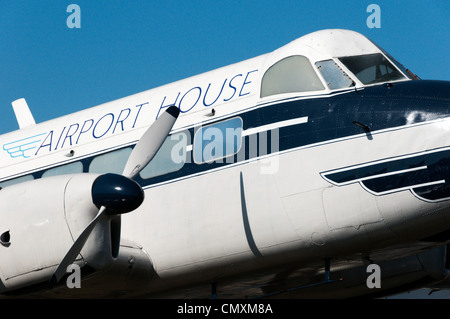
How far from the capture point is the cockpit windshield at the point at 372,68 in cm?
1085

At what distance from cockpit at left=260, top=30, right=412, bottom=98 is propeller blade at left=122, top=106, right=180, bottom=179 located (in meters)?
1.35

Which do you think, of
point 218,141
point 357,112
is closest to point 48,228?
point 218,141

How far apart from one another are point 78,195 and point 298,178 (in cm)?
287

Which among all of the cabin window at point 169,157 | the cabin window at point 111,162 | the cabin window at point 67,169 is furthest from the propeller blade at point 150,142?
the cabin window at point 67,169

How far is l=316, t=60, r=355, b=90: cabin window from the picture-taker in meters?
10.7

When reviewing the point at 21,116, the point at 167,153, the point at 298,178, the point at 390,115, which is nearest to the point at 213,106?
the point at 167,153

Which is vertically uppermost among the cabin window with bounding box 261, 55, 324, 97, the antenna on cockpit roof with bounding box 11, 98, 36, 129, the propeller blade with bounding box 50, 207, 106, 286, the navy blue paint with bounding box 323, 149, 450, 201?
the antenna on cockpit roof with bounding box 11, 98, 36, 129

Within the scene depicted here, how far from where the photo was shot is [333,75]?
427 inches

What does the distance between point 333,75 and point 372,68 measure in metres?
0.62

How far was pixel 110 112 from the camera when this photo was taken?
1271cm

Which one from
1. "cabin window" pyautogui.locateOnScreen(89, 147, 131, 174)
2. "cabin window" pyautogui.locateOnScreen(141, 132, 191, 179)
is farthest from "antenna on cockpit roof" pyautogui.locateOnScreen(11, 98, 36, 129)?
"cabin window" pyautogui.locateOnScreen(141, 132, 191, 179)

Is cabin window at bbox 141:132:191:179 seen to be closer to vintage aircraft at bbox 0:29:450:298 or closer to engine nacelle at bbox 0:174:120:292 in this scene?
vintage aircraft at bbox 0:29:450:298

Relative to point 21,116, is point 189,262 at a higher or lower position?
lower
